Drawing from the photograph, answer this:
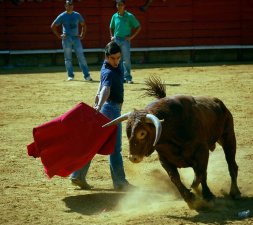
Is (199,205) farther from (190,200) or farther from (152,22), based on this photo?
(152,22)

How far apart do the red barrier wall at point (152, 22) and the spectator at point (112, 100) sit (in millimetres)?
11572

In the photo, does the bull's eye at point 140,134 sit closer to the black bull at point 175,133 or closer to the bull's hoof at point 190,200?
the black bull at point 175,133

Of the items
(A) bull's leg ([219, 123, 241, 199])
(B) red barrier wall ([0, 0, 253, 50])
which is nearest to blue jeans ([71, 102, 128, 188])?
(A) bull's leg ([219, 123, 241, 199])

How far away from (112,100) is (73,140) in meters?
0.49

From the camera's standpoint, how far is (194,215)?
4809 millimetres

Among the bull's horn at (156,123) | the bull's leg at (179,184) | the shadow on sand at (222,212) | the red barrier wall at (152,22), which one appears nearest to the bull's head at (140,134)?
the bull's horn at (156,123)

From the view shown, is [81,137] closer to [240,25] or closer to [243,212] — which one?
[243,212]

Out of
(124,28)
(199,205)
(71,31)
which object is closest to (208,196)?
(199,205)

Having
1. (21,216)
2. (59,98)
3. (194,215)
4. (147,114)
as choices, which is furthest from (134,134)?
(59,98)

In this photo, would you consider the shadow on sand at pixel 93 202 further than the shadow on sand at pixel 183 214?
Yes

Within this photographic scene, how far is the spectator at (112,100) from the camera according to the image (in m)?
Result: 5.34

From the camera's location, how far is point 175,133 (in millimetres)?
4902

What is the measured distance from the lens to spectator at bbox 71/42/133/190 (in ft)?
17.5

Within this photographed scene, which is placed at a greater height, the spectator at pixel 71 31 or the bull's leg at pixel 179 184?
the spectator at pixel 71 31
